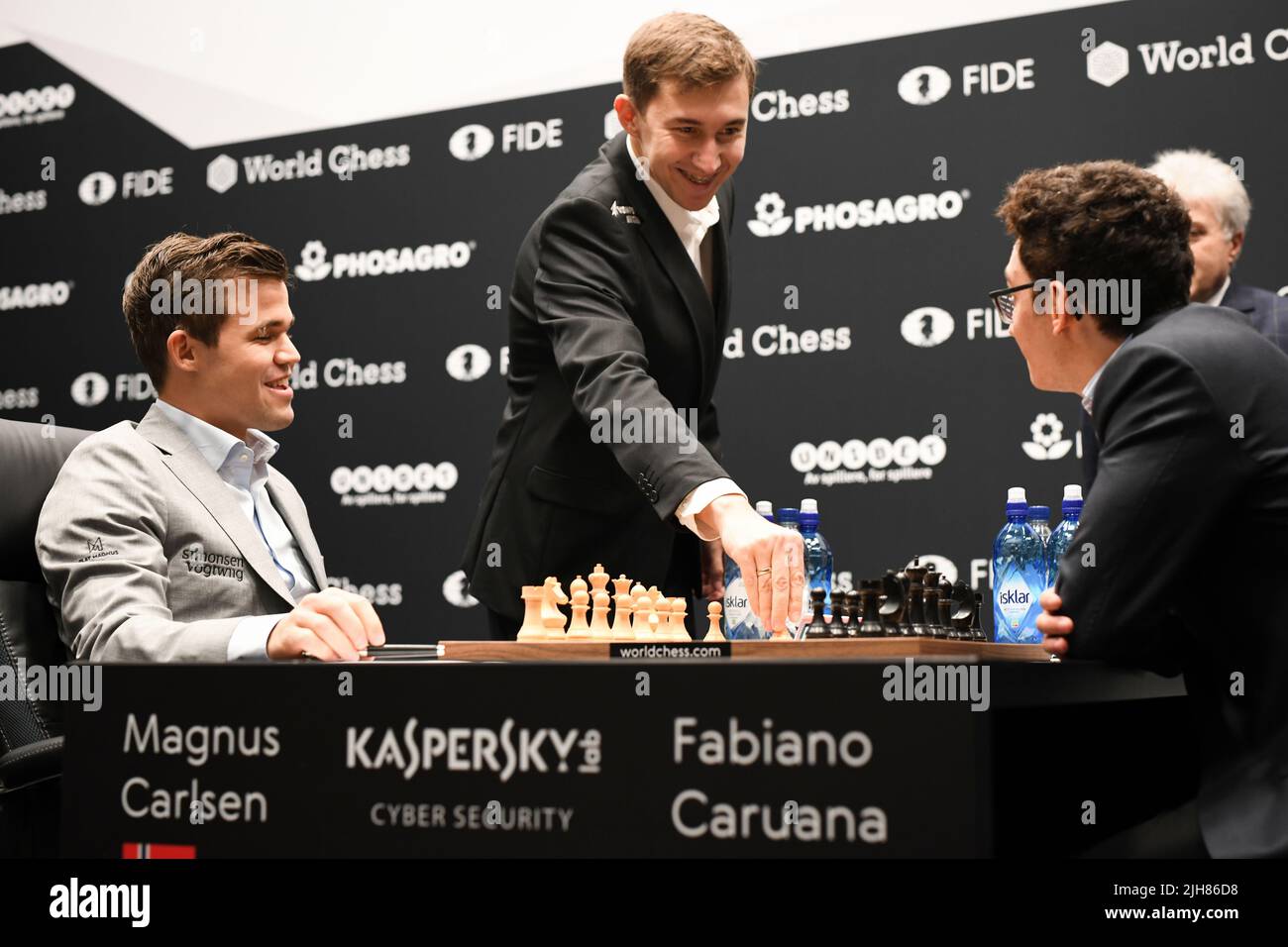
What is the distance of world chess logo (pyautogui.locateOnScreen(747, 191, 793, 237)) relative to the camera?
4.31 m

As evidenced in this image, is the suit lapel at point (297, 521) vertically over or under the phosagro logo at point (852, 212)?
under

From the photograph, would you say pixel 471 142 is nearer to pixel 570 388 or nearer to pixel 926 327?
pixel 926 327

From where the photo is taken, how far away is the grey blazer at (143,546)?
198 centimetres

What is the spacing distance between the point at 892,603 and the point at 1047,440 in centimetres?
213

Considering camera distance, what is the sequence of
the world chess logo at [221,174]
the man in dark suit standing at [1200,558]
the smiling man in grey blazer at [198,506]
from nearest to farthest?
the man in dark suit standing at [1200,558], the smiling man in grey blazer at [198,506], the world chess logo at [221,174]

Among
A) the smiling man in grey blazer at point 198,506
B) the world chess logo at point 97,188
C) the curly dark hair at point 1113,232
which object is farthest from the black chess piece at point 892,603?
the world chess logo at point 97,188

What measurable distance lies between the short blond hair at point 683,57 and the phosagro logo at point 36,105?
3.61 meters

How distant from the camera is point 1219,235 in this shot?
11.7ft

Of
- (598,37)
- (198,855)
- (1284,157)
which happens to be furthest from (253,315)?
(1284,157)

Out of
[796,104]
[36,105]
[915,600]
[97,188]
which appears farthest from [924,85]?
[36,105]

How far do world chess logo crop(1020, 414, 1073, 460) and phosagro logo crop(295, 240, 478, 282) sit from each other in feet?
6.65

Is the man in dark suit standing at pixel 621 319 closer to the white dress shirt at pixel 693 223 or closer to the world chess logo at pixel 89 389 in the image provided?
the white dress shirt at pixel 693 223

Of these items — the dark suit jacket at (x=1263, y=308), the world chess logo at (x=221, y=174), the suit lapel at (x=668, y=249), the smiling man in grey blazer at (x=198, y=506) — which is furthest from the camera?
the world chess logo at (x=221, y=174)
